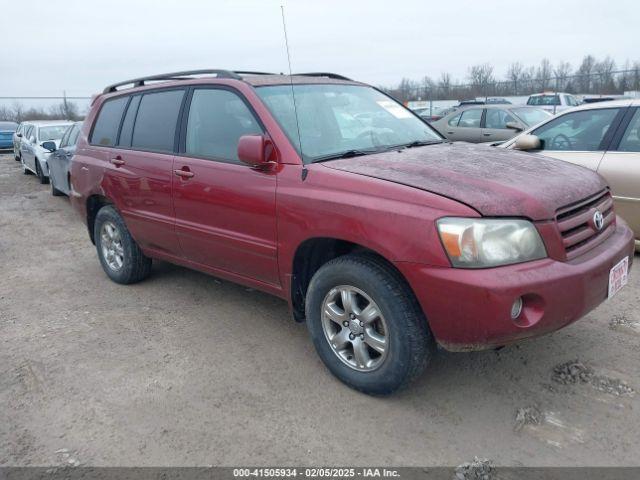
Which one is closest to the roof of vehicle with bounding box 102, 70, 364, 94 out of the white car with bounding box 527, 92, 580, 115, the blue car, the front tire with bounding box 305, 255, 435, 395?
the front tire with bounding box 305, 255, 435, 395

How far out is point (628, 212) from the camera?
5.05 metres

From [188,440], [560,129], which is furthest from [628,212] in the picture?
[188,440]

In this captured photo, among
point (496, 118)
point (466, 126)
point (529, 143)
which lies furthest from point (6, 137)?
point (529, 143)

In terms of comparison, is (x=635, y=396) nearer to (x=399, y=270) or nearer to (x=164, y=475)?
(x=399, y=270)

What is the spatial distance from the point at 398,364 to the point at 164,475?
1255mm

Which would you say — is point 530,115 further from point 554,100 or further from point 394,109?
point 554,100

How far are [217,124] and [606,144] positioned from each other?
3800mm

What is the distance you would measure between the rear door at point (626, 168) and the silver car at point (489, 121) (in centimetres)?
550

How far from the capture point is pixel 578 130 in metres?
5.67

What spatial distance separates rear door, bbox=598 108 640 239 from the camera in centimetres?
501

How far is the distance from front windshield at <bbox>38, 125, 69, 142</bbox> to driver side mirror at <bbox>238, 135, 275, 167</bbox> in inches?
436

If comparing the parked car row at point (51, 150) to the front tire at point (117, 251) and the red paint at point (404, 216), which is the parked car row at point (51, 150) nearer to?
the front tire at point (117, 251)

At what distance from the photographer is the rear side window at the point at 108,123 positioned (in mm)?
4961

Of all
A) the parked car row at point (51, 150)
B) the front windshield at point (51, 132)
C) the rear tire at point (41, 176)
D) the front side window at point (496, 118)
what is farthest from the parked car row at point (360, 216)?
the front windshield at point (51, 132)
